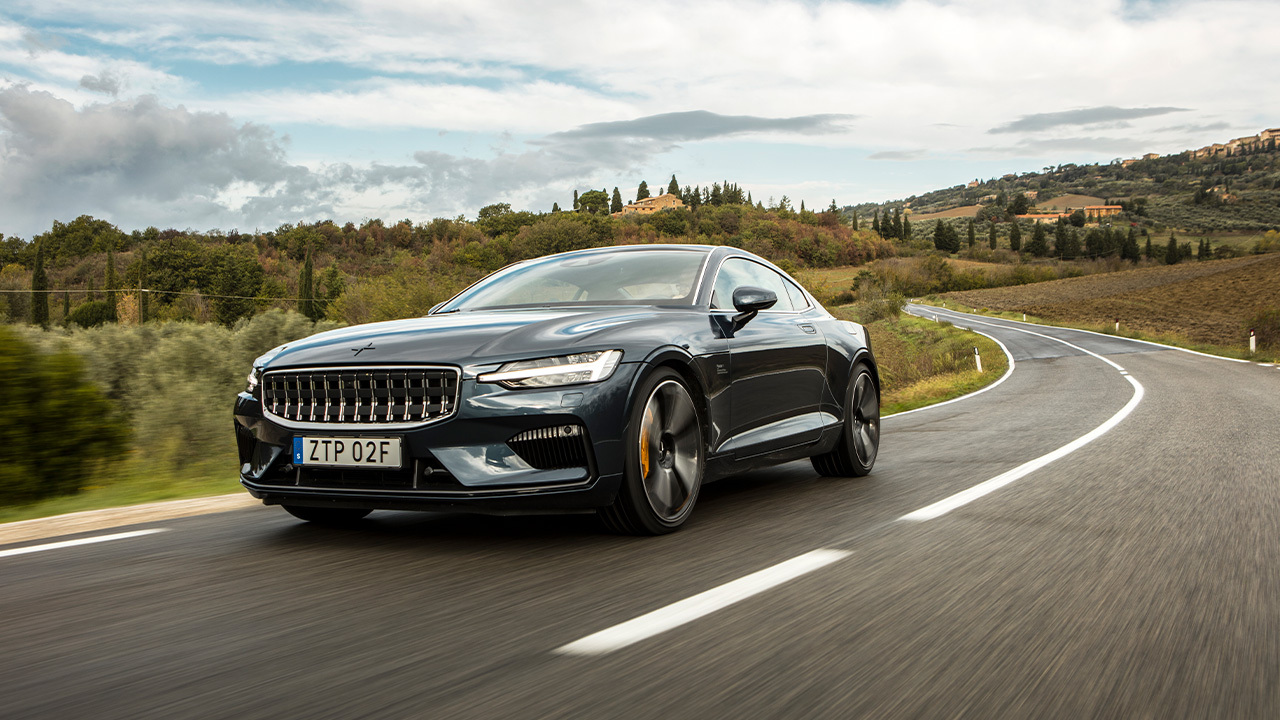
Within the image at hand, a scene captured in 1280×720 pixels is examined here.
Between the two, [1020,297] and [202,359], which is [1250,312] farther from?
[202,359]

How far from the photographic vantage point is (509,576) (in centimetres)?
393

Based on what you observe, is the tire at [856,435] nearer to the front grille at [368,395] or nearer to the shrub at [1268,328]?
the front grille at [368,395]

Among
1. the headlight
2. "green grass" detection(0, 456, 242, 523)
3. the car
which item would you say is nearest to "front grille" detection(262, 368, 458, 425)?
the car

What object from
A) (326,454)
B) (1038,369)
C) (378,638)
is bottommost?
(1038,369)

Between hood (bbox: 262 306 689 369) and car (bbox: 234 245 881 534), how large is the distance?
0.03ft

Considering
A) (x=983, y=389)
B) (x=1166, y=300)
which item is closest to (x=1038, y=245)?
(x=1166, y=300)

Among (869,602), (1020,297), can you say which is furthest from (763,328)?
(1020,297)

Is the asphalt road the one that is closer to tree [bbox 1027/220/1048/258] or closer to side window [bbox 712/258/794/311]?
side window [bbox 712/258/794/311]

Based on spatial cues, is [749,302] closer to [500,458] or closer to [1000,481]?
[500,458]

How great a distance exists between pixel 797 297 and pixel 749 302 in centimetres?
171

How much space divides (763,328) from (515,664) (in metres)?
3.52

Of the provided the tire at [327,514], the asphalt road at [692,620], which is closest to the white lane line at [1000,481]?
the asphalt road at [692,620]

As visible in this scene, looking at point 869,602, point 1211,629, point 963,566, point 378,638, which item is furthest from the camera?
point 963,566

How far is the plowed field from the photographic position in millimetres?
57250
